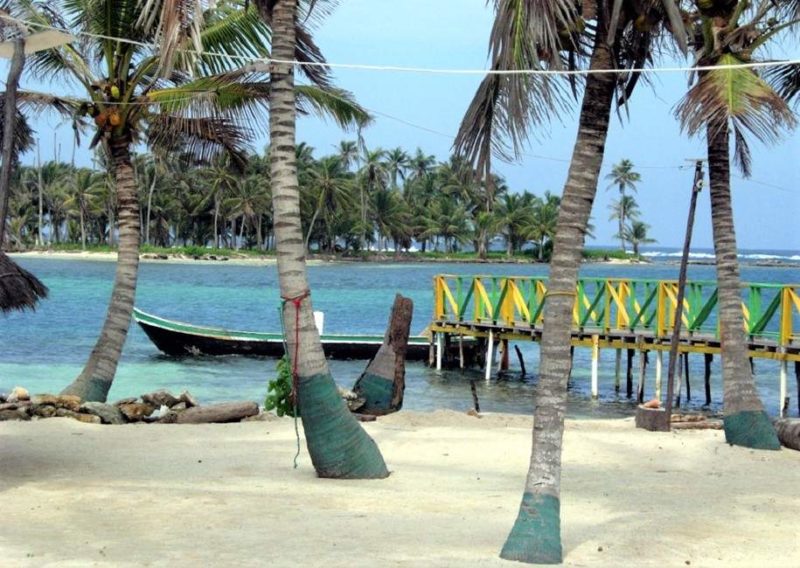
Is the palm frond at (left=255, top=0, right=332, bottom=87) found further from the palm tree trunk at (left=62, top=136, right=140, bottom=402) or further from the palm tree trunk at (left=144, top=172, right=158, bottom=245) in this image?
the palm tree trunk at (left=144, top=172, right=158, bottom=245)

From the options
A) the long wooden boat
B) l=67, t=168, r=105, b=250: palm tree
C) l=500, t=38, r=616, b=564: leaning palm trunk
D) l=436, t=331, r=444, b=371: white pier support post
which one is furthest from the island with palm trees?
l=67, t=168, r=105, b=250: palm tree

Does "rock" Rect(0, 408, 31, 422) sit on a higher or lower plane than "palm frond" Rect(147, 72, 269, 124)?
lower

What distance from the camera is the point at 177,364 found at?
32.7 meters

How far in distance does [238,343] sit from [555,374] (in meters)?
27.0

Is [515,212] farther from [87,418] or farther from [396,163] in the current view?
[87,418]

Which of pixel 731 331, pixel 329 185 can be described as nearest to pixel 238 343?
pixel 731 331

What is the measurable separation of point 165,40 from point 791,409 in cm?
2100

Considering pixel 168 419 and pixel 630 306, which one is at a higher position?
pixel 630 306

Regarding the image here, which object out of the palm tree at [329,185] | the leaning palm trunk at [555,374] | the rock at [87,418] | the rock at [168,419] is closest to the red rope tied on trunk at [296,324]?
the leaning palm trunk at [555,374]

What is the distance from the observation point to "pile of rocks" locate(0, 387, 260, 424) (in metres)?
14.8

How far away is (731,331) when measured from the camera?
14.2 m

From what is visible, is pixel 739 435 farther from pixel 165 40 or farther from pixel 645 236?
pixel 645 236

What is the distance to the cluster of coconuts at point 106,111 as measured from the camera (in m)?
16.2

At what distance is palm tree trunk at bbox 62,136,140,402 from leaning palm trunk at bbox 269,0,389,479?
20.4 feet
